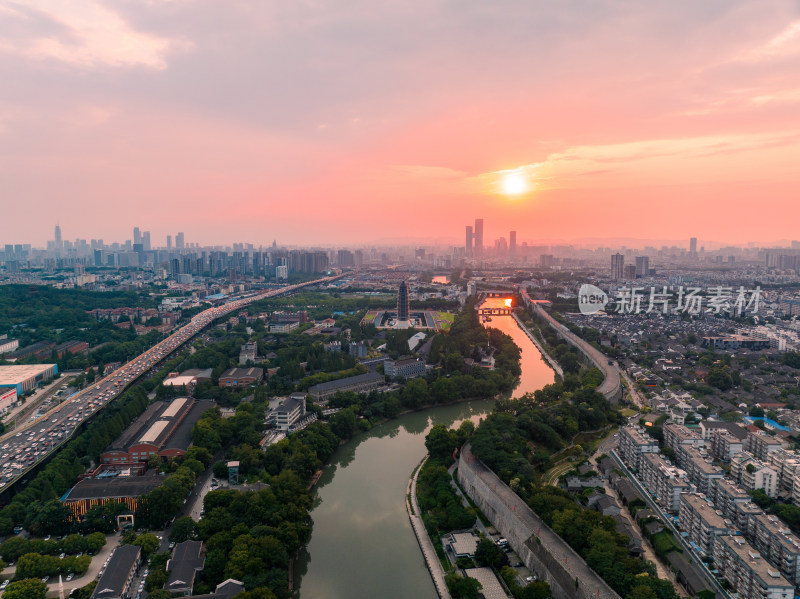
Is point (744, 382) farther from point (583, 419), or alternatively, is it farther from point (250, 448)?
point (250, 448)

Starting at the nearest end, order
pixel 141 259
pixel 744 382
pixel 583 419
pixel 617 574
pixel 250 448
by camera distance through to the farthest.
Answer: pixel 617 574
pixel 250 448
pixel 583 419
pixel 744 382
pixel 141 259

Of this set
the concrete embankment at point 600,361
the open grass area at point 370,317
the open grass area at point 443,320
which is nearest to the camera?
the concrete embankment at point 600,361

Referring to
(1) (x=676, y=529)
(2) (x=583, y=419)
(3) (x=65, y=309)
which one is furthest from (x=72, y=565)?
(3) (x=65, y=309)

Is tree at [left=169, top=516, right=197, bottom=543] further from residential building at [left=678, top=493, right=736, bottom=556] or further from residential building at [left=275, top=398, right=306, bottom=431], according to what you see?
residential building at [left=678, top=493, right=736, bottom=556]

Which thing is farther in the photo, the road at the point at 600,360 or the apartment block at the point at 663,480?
the road at the point at 600,360

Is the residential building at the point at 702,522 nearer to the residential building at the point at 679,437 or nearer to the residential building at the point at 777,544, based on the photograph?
the residential building at the point at 777,544

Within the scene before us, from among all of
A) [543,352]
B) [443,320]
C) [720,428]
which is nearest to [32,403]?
[720,428]

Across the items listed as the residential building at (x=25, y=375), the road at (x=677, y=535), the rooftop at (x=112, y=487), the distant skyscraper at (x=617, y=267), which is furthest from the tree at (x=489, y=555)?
the distant skyscraper at (x=617, y=267)

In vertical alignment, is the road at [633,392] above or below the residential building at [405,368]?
below
